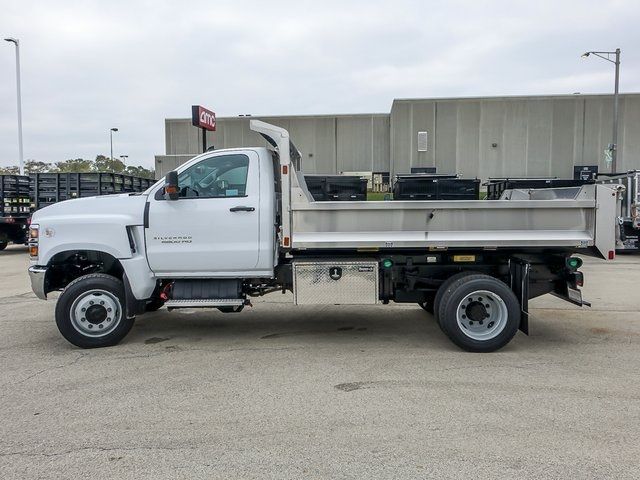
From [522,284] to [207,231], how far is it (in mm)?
3732

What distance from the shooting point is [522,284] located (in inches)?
245

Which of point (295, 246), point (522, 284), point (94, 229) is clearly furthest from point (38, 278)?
point (522, 284)

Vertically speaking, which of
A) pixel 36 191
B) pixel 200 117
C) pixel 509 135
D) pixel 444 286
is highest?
pixel 509 135

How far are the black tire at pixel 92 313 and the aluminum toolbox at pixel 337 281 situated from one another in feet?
6.99

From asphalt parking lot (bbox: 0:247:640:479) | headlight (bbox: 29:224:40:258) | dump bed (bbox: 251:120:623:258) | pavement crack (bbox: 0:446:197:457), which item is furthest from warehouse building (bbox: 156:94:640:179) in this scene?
pavement crack (bbox: 0:446:197:457)

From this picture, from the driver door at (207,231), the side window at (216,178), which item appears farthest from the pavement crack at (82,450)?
the side window at (216,178)

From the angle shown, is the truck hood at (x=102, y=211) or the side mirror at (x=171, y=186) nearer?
the side mirror at (x=171, y=186)

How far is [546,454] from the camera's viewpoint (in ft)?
11.9

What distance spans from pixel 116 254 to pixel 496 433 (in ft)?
14.9

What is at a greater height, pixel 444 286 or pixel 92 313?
pixel 444 286

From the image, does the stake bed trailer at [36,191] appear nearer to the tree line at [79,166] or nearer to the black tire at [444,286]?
the black tire at [444,286]

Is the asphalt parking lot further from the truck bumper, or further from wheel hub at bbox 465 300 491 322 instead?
the truck bumper

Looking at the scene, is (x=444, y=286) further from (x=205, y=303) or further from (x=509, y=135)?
(x=509, y=135)

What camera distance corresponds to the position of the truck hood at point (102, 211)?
6.34 m
